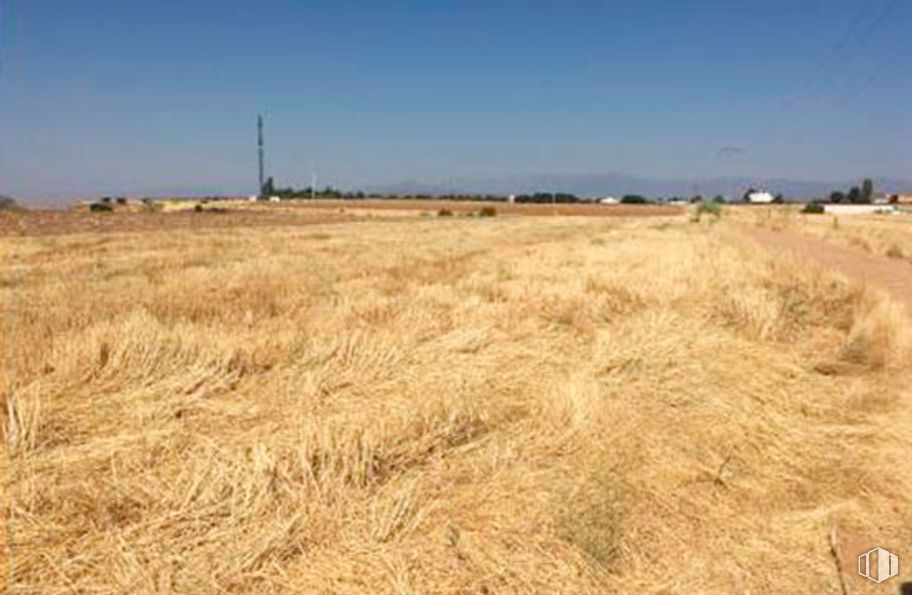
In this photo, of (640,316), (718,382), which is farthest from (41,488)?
(640,316)

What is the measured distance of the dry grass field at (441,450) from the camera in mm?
4328

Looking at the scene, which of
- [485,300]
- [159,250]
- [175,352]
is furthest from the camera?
[159,250]

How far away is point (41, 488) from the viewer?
468cm

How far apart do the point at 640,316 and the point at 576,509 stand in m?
7.10

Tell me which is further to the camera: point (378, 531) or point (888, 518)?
point (888, 518)

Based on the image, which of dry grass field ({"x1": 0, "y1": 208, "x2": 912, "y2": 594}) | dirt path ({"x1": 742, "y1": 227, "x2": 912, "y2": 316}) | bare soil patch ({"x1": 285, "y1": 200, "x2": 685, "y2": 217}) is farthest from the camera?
bare soil patch ({"x1": 285, "y1": 200, "x2": 685, "y2": 217})

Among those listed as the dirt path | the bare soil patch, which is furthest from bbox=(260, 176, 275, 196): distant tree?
the dirt path

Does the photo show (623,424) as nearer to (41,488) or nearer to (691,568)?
(691,568)

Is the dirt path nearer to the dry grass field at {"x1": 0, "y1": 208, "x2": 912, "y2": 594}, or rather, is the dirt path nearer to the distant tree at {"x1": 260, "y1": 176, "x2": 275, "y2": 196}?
the dry grass field at {"x1": 0, "y1": 208, "x2": 912, "y2": 594}

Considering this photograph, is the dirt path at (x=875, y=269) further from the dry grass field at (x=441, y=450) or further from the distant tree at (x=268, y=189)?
the distant tree at (x=268, y=189)

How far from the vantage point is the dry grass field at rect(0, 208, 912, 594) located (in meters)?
4.33

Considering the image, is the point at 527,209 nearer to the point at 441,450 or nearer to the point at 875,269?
the point at 875,269

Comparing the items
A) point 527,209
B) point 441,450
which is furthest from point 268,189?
point 441,450

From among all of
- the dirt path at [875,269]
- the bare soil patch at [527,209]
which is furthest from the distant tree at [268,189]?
the dirt path at [875,269]
